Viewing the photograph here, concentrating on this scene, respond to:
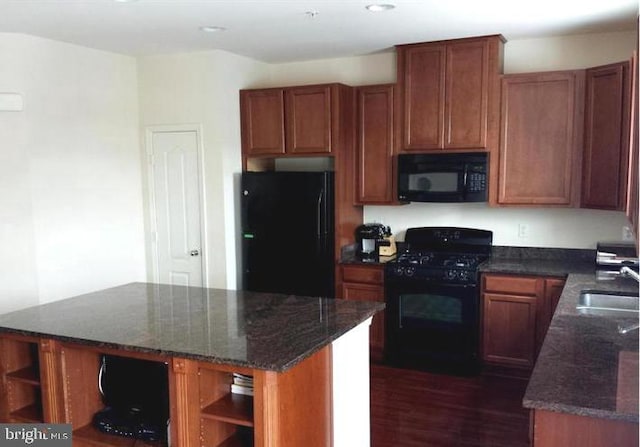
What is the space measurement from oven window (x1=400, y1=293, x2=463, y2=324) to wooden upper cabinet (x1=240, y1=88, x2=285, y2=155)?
159 cm

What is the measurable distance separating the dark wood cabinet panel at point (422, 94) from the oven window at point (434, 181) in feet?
0.69

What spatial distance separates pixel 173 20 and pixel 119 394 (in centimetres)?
227

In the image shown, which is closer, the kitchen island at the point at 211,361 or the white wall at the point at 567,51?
the kitchen island at the point at 211,361

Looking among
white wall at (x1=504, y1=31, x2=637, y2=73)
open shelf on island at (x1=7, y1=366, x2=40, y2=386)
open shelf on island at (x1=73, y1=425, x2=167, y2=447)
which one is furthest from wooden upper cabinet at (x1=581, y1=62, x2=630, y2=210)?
open shelf on island at (x1=7, y1=366, x2=40, y2=386)

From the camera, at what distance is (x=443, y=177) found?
444cm

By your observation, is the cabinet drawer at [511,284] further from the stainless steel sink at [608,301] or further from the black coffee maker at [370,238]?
the black coffee maker at [370,238]

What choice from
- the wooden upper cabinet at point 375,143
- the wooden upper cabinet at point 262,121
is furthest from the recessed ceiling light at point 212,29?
the wooden upper cabinet at point 375,143

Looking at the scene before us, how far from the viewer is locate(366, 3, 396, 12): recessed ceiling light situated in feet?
10.9

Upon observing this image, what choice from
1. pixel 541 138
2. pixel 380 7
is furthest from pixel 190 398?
pixel 541 138

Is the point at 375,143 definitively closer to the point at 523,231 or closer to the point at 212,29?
the point at 523,231

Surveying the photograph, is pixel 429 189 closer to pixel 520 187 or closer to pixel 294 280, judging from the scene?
pixel 520 187

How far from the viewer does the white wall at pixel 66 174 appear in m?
4.09

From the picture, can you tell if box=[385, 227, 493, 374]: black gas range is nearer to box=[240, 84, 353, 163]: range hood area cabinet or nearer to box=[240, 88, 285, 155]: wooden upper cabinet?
box=[240, 84, 353, 163]: range hood area cabinet

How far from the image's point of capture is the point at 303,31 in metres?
4.02
